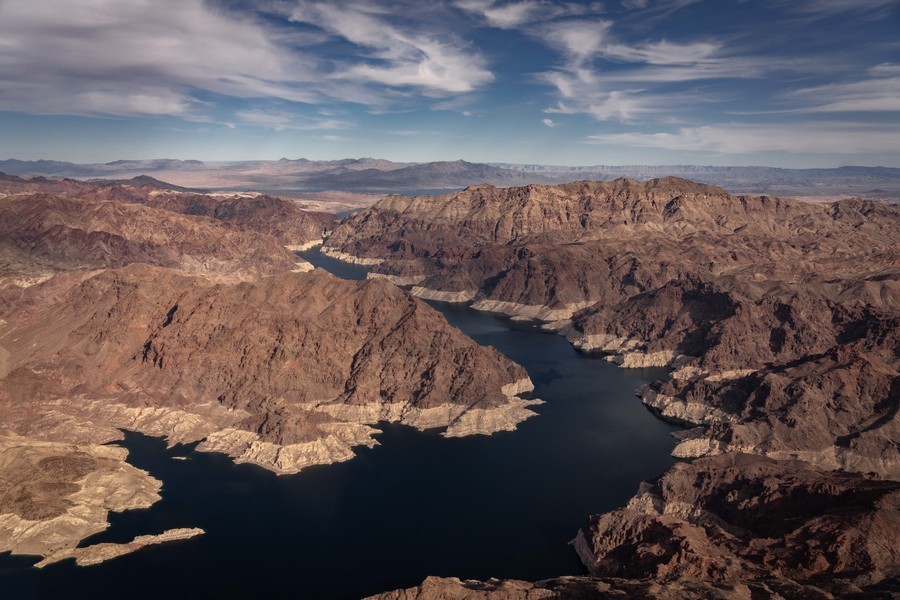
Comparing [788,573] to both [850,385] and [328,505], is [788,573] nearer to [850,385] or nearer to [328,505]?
[328,505]

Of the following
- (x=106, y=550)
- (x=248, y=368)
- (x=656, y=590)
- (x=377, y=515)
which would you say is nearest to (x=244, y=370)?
(x=248, y=368)

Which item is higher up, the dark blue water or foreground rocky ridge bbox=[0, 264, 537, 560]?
foreground rocky ridge bbox=[0, 264, 537, 560]

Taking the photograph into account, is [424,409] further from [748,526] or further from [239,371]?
[748,526]

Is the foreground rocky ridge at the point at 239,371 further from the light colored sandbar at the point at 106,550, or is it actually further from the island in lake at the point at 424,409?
the light colored sandbar at the point at 106,550

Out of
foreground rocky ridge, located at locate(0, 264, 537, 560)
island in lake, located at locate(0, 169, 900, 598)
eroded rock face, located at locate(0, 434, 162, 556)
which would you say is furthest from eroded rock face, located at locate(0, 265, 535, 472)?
eroded rock face, located at locate(0, 434, 162, 556)

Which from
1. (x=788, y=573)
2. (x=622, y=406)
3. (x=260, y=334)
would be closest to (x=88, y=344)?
(x=260, y=334)

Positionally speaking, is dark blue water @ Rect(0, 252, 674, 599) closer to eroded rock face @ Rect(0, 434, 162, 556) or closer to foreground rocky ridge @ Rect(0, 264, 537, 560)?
eroded rock face @ Rect(0, 434, 162, 556)
